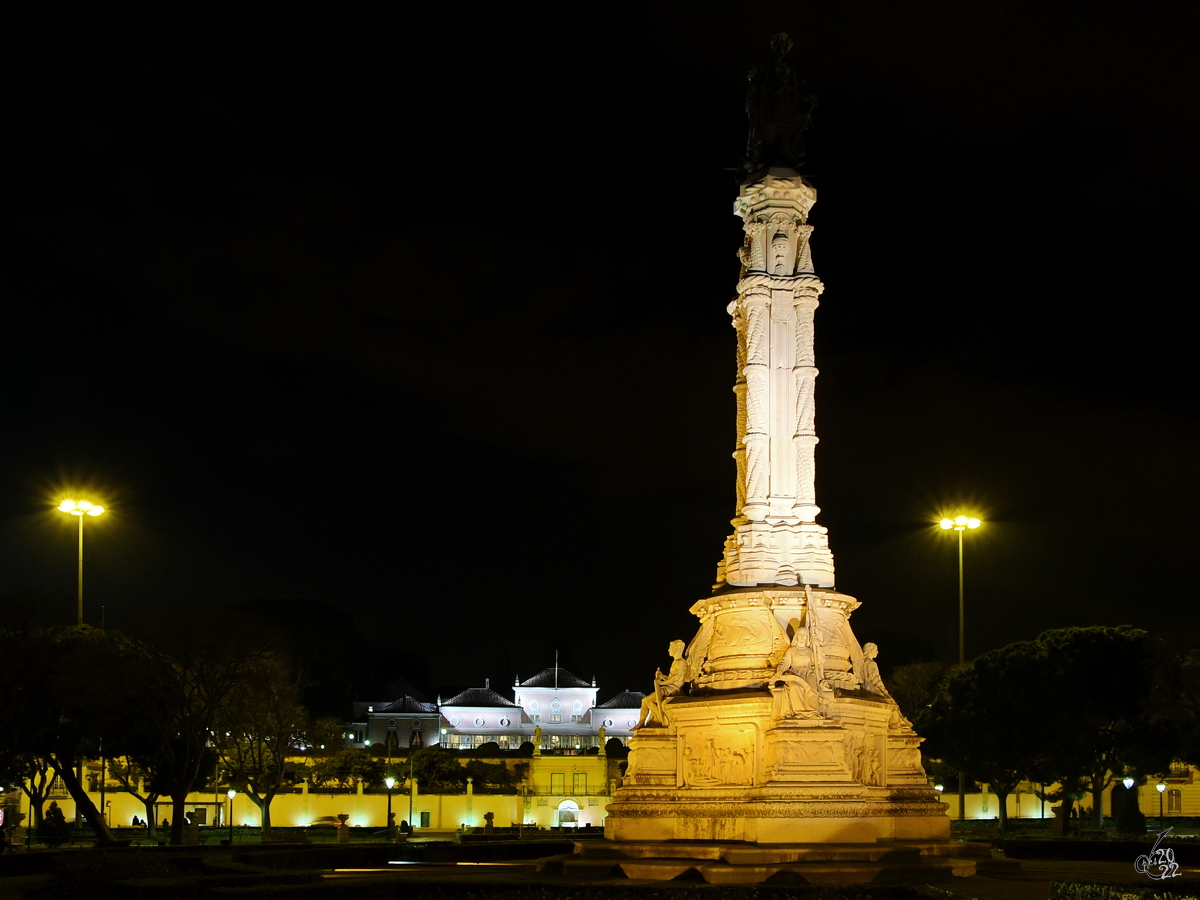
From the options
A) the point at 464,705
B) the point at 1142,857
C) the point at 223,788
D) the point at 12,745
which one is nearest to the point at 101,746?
the point at 12,745

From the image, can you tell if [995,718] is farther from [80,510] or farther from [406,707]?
[406,707]

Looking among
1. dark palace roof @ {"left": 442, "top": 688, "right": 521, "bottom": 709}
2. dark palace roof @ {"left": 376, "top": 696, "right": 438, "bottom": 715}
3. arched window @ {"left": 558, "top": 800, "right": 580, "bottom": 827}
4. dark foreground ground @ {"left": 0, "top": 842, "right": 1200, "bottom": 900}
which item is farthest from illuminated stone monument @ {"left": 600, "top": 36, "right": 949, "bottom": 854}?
dark palace roof @ {"left": 376, "top": 696, "right": 438, "bottom": 715}

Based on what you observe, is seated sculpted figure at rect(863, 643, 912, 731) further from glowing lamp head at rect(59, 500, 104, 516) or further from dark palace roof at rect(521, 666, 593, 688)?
dark palace roof at rect(521, 666, 593, 688)

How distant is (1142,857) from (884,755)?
497 centimetres

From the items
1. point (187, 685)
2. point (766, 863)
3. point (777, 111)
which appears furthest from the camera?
point (187, 685)

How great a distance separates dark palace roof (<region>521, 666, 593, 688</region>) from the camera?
128125mm

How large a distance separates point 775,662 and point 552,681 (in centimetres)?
10482

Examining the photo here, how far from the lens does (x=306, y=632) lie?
323 ft

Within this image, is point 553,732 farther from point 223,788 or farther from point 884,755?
point 884,755

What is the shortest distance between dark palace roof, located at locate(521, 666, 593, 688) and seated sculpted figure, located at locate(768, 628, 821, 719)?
105 m

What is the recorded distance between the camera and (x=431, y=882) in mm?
18312

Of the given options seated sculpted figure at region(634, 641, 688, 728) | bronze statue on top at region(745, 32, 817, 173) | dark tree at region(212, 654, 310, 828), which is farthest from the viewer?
dark tree at region(212, 654, 310, 828)

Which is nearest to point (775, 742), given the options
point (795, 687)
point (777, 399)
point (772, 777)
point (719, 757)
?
point (772, 777)

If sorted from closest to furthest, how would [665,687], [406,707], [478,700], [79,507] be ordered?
[665,687]
[79,507]
[406,707]
[478,700]
